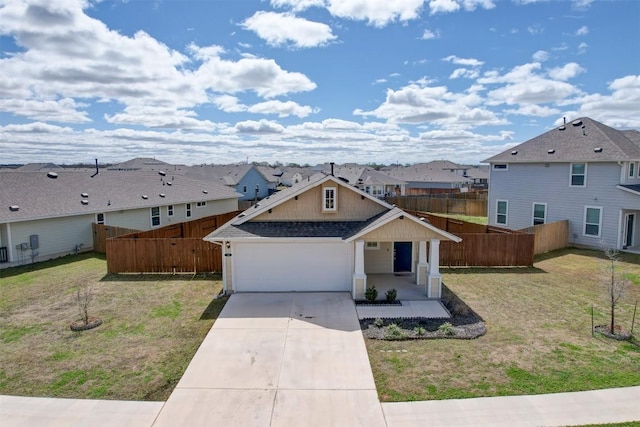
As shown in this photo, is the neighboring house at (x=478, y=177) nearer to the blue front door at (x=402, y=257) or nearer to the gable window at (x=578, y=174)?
the gable window at (x=578, y=174)

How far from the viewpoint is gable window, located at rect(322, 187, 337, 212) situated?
15.3 meters

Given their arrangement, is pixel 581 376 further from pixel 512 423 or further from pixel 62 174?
pixel 62 174

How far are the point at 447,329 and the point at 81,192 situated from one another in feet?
72.3

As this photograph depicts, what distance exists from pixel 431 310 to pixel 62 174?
936 inches

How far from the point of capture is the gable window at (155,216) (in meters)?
26.1

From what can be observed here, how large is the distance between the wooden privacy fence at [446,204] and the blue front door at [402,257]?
79.3ft

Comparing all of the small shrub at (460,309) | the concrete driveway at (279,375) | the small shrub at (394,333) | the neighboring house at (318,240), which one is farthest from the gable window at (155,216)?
the small shrub at (460,309)

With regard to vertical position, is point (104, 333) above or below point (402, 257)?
below

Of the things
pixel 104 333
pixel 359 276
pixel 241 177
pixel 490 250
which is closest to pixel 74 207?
pixel 104 333

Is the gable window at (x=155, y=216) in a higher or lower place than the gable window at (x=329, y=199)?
lower

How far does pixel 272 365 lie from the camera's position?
29.1 feet

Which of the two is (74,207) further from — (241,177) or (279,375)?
(241,177)

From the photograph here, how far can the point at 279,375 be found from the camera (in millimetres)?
8430

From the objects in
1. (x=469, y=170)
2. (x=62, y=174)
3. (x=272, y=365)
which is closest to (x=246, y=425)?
(x=272, y=365)
